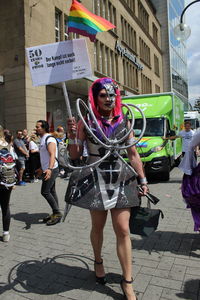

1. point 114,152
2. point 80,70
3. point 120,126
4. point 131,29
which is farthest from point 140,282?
point 131,29

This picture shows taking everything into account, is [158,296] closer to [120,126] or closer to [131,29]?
[120,126]

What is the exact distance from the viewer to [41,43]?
1418 cm

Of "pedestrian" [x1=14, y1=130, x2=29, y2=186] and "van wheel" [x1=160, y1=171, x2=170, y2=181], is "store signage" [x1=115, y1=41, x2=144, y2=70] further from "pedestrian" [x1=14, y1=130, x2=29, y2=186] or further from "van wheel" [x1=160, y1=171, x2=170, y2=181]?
"van wheel" [x1=160, y1=171, x2=170, y2=181]

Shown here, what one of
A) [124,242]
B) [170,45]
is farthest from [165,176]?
[170,45]

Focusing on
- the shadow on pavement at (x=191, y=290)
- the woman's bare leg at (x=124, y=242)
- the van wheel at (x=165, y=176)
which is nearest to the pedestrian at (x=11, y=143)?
the woman's bare leg at (x=124, y=242)

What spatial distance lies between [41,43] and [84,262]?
13.0m

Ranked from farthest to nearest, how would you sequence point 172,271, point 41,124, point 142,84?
point 142,84
point 41,124
point 172,271

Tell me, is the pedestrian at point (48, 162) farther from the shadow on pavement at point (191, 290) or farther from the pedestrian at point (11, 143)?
the shadow on pavement at point (191, 290)

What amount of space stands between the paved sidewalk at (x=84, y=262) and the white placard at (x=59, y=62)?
213cm

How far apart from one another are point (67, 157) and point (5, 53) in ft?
42.0

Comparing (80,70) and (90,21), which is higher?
(90,21)

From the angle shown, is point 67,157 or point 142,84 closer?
point 67,157

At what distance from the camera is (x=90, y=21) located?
3.12m

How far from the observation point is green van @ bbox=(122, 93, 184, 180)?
28.3 feet
